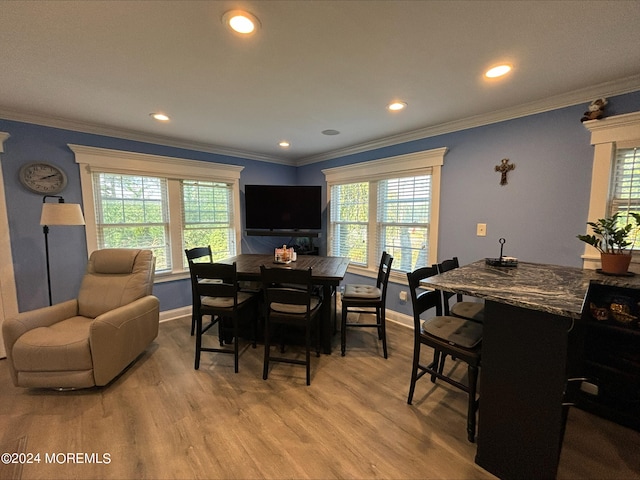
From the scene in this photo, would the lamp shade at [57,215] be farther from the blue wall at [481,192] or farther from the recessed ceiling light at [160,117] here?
the recessed ceiling light at [160,117]

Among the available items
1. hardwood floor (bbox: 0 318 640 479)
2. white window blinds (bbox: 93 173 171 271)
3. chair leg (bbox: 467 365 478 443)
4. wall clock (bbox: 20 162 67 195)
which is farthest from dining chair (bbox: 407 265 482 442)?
wall clock (bbox: 20 162 67 195)

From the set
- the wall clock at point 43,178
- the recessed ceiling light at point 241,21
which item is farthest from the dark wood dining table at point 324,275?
the wall clock at point 43,178

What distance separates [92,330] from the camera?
200 centimetres

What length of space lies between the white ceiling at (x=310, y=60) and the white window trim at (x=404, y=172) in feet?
1.31

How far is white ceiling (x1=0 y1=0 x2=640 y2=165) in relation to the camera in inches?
51.5

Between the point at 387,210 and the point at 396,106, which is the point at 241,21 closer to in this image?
the point at 396,106

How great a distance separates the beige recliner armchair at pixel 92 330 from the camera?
1.98m

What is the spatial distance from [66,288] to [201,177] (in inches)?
78.8

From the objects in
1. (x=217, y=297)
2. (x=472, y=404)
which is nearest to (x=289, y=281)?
(x=217, y=297)

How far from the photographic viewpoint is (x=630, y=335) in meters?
1.65

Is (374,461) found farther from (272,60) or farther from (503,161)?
(503,161)

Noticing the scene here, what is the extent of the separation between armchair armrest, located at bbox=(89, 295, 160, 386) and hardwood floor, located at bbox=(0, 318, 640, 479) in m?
0.18

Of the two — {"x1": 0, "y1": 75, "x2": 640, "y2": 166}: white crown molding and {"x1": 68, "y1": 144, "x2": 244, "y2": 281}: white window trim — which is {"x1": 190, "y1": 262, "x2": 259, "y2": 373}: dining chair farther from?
{"x1": 0, "y1": 75, "x2": 640, "y2": 166}: white crown molding

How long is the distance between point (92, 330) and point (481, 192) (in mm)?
3693
